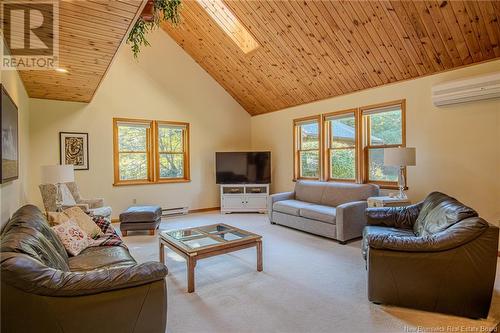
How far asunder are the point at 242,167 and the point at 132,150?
254 centimetres

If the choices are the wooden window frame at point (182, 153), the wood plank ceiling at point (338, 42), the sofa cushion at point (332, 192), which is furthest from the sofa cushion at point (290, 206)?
the wooden window frame at point (182, 153)

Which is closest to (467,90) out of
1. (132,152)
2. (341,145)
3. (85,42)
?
(341,145)

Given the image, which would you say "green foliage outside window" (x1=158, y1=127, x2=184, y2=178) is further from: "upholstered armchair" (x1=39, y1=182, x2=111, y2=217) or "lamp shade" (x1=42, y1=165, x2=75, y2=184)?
"lamp shade" (x1=42, y1=165, x2=75, y2=184)

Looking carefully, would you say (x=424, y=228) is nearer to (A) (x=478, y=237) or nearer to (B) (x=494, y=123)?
(A) (x=478, y=237)

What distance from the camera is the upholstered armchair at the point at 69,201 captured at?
177 inches

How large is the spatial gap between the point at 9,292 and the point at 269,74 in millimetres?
5332

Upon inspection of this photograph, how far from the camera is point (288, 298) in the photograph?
2.59 m

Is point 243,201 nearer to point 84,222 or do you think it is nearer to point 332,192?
point 332,192

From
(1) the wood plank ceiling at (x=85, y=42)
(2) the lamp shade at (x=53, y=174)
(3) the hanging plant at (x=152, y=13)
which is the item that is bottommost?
(2) the lamp shade at (x=53, y=174)

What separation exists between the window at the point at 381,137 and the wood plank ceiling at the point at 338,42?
0.49m

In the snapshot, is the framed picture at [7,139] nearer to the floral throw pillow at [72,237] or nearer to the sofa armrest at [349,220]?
the floral throw pillow at [72,237]

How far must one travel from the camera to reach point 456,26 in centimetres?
344

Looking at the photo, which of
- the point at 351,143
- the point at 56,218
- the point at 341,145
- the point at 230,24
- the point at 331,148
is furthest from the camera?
the point at 331,148

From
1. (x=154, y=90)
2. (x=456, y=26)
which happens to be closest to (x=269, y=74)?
(x=154, y=90)
